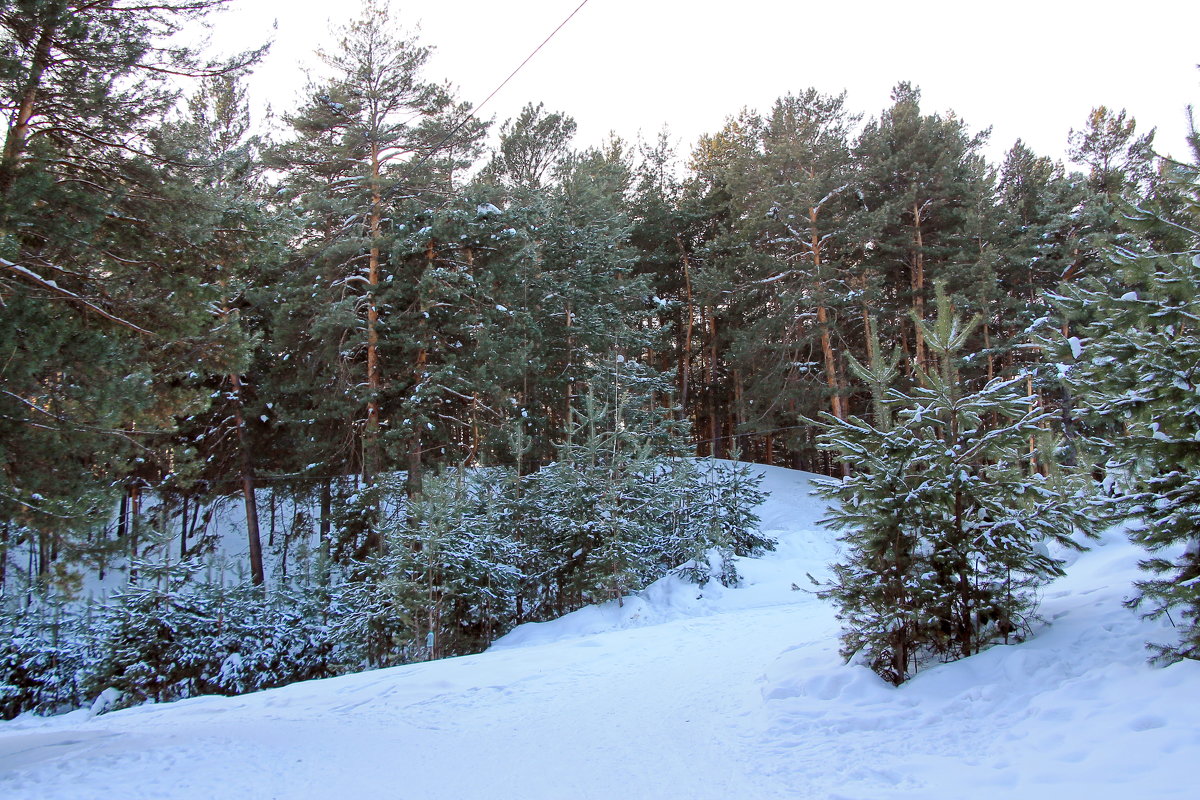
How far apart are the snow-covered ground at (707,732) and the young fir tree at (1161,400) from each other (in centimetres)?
55

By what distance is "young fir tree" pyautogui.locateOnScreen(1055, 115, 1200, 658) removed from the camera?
4160mm

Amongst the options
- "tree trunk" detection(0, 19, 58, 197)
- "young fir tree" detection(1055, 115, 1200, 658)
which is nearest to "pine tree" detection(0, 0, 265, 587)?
"tree trunk" detection(0, 19, 58, 197)

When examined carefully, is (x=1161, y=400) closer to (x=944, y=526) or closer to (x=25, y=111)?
(x=944, y=526)

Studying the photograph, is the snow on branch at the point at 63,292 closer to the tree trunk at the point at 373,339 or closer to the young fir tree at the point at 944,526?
the young fir tree at the point at 944,526

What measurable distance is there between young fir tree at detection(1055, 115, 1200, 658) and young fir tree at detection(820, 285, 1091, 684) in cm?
61

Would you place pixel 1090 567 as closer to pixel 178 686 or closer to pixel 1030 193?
pixel 178 686

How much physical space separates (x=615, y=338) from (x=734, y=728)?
1901 cm

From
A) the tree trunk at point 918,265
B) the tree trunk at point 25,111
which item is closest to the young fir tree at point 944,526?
the tree trunk at point 25,111

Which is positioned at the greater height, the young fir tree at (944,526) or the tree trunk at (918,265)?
the tree trunk at (918,265)

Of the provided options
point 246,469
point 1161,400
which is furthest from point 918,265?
point 246,469

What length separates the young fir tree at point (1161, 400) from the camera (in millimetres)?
4160

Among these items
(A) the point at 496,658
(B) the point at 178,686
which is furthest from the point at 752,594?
(B) the point at 178,686

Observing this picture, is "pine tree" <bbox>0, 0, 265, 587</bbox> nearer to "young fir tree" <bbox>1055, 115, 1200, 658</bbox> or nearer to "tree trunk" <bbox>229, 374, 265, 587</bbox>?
"young fir tree" <bbox>1055, 115, 1200, 658</bbox>

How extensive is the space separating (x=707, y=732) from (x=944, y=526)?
2.43 meters
